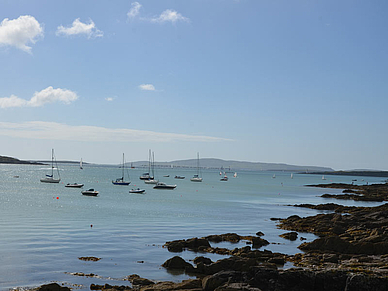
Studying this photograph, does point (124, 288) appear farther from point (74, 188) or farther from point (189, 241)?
point (74, 188)

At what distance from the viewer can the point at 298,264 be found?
26469 mm

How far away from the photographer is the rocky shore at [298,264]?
17.8 metres

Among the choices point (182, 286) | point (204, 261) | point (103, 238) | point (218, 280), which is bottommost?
point (103, 238)

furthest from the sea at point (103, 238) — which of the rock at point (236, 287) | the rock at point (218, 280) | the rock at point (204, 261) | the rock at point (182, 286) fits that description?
the rock at point (236, 287)

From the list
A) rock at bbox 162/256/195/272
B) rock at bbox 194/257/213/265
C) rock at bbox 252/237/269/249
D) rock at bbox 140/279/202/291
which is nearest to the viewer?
rock at bbox 140/279/202/291

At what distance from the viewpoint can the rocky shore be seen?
1783cm

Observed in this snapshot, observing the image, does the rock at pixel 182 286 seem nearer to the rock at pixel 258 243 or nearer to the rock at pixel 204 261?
the rock at pixel 204 261

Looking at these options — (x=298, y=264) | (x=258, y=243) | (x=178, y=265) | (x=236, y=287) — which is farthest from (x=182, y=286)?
(x=258, y=243)

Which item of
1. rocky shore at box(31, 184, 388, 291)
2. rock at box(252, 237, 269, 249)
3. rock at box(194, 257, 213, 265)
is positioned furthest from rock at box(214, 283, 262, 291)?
rock at box(252, 237, 269, 249)

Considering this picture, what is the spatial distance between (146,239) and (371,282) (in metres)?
23.5

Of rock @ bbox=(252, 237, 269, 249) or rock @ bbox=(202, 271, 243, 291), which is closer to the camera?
rock @ bbox=(202, 271, 243, 291)

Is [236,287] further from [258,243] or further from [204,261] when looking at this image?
[258,243]

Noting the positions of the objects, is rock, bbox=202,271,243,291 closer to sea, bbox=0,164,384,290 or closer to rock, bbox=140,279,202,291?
rock, bbox=140,279,202,291

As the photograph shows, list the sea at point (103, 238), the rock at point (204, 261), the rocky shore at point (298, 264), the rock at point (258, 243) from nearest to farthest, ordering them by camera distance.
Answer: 1. the rocky shore at point (298, 264)
2. the sea at point (103, 238)
3. the rock at point (204, 261)
4. the rock at point (258, 243)
